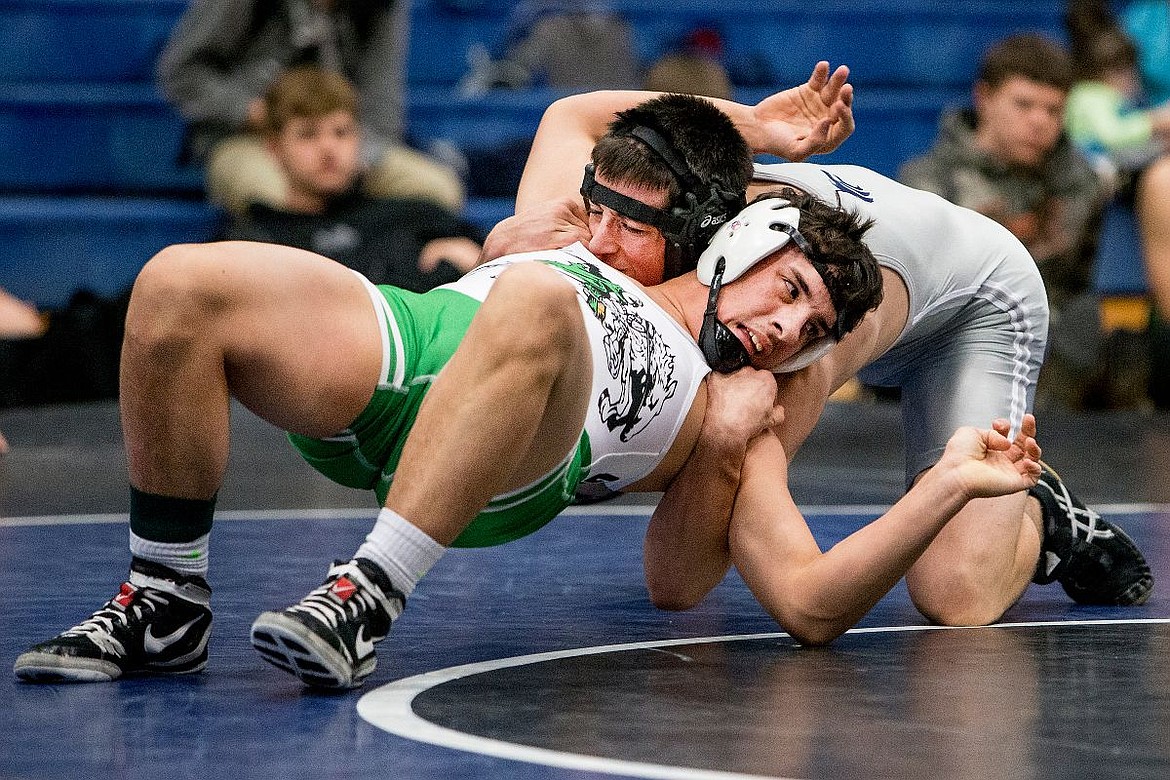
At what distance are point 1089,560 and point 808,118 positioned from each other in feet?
3.33

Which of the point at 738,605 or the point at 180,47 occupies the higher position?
the point at 180,47

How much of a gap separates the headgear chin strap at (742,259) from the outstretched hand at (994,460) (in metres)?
0.38

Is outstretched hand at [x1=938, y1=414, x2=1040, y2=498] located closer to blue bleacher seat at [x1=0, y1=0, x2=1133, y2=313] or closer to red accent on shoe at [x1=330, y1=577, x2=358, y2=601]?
red accent on shoe at [x1=330, y1=577, x2=358, y2=601]

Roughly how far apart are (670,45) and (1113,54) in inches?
82.7

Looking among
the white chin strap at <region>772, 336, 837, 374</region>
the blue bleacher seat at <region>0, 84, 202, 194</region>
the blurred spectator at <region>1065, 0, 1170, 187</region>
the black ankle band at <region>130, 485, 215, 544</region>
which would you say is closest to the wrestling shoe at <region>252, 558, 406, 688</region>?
the black ankle band at <region>130, 485, 215, 544</region>

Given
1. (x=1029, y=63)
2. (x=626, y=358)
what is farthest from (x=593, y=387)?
(x=1029, y=63)

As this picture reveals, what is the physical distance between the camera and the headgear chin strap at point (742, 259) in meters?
3.08

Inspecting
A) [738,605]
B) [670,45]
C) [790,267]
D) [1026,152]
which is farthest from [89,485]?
[670,45]

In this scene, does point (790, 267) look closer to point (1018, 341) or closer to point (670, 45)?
point (1018, 341)

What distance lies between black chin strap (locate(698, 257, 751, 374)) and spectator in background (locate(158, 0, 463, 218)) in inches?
179

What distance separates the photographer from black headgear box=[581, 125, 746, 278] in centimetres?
315

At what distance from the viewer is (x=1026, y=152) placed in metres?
7.13

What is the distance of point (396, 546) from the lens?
258 centimetres

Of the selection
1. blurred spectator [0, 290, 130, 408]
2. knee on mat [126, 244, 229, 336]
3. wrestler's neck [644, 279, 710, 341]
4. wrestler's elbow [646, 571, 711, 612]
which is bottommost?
blurred spectator [0, 290, 130, 408]
